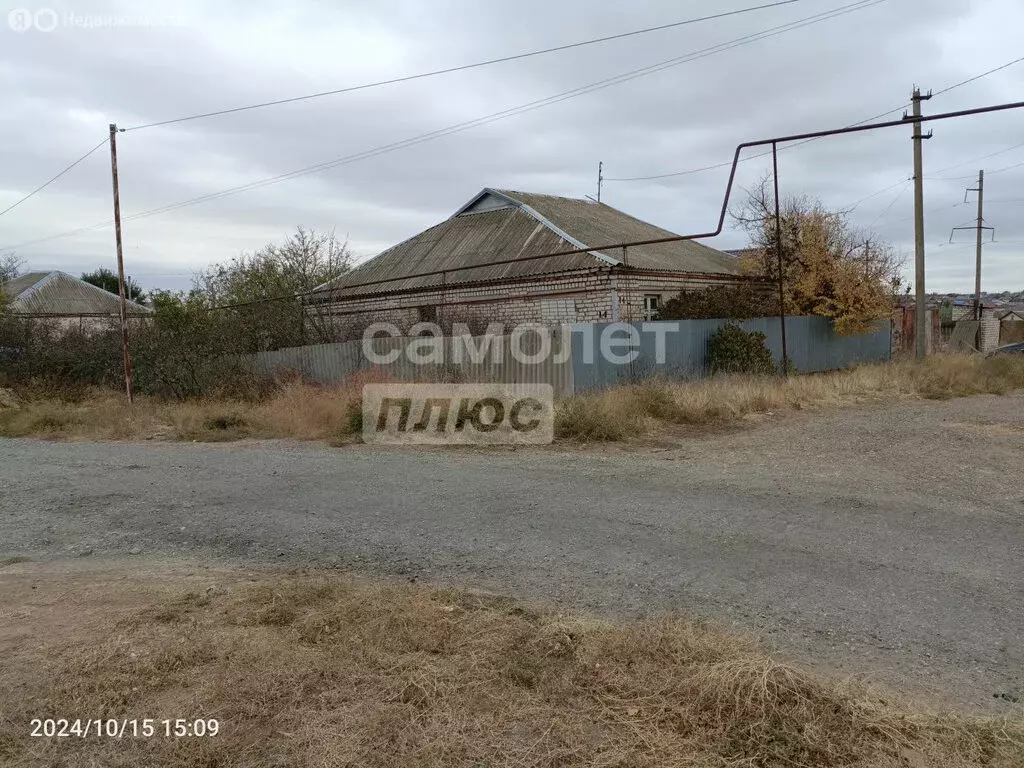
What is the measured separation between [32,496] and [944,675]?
841 cm

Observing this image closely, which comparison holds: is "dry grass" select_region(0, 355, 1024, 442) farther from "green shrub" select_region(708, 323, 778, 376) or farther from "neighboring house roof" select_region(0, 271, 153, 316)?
"neighboring house roof" select_region(0, 271, 153, 316)

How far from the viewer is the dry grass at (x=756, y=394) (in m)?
10.8

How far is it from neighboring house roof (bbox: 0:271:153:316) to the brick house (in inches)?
898

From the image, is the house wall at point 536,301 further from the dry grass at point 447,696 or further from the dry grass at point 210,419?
the dry grass at point 447,696

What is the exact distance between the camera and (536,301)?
1916cm

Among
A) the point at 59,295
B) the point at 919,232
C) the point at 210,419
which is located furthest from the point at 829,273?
the point at 59,295

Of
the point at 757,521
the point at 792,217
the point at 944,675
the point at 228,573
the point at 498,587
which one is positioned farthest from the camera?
the point at 792,217

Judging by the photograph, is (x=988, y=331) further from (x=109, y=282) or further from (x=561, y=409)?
(x=109, y=282)

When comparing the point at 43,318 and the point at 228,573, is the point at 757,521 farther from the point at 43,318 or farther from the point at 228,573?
the point at 43,318

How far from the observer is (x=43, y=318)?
21.5m

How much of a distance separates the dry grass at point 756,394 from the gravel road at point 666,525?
1078mm

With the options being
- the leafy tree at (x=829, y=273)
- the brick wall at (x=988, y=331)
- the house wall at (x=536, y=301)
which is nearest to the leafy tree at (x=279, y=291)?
the house wall at (x=536, y=301)

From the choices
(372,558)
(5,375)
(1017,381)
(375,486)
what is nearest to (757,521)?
A: (372,558)

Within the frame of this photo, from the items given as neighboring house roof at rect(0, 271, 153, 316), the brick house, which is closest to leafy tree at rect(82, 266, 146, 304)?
neighboring house roof at rect(0, 271, 153, 316)
